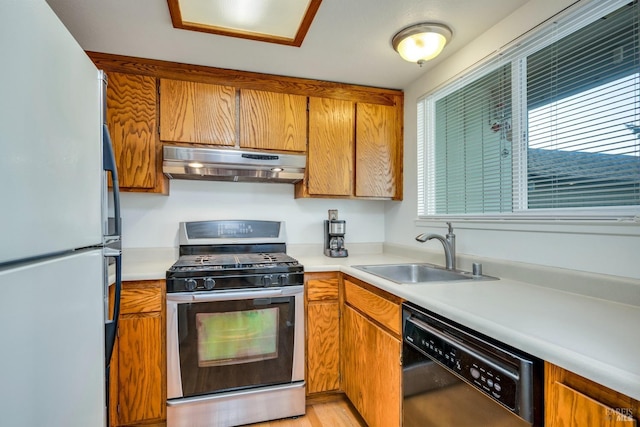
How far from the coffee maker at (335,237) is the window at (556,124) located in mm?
812

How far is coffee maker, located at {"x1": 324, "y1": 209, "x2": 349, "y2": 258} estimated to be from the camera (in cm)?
257

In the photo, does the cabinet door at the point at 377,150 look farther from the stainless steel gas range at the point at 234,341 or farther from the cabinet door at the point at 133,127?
the cabinet door at the point at 133,127

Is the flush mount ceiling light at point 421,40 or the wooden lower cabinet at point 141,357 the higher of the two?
the flush mount ceiling light at point 421,40

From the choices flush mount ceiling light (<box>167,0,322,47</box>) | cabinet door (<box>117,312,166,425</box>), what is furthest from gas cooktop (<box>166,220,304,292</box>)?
flush mount ceiling light (<box>167,0,322,47</box>)

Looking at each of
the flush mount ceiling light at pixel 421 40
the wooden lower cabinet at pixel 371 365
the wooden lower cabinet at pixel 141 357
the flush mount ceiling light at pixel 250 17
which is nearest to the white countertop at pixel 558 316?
the wooden lower cabinet at pixel 141 357

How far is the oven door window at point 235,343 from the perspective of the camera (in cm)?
186

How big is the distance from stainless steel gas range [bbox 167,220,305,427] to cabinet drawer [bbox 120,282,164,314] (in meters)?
0.07

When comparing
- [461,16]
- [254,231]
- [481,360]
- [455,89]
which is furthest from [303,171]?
[481,360]

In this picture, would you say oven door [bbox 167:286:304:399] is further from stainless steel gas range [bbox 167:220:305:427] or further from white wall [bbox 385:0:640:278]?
white wall [bbox 385:0:640:278]

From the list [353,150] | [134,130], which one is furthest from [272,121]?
[134,130]

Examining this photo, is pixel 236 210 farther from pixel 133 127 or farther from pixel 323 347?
pixel 323 347

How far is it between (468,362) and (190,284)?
4.74 feet

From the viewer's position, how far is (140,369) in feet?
5.99

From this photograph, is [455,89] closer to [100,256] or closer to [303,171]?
[303,171]
